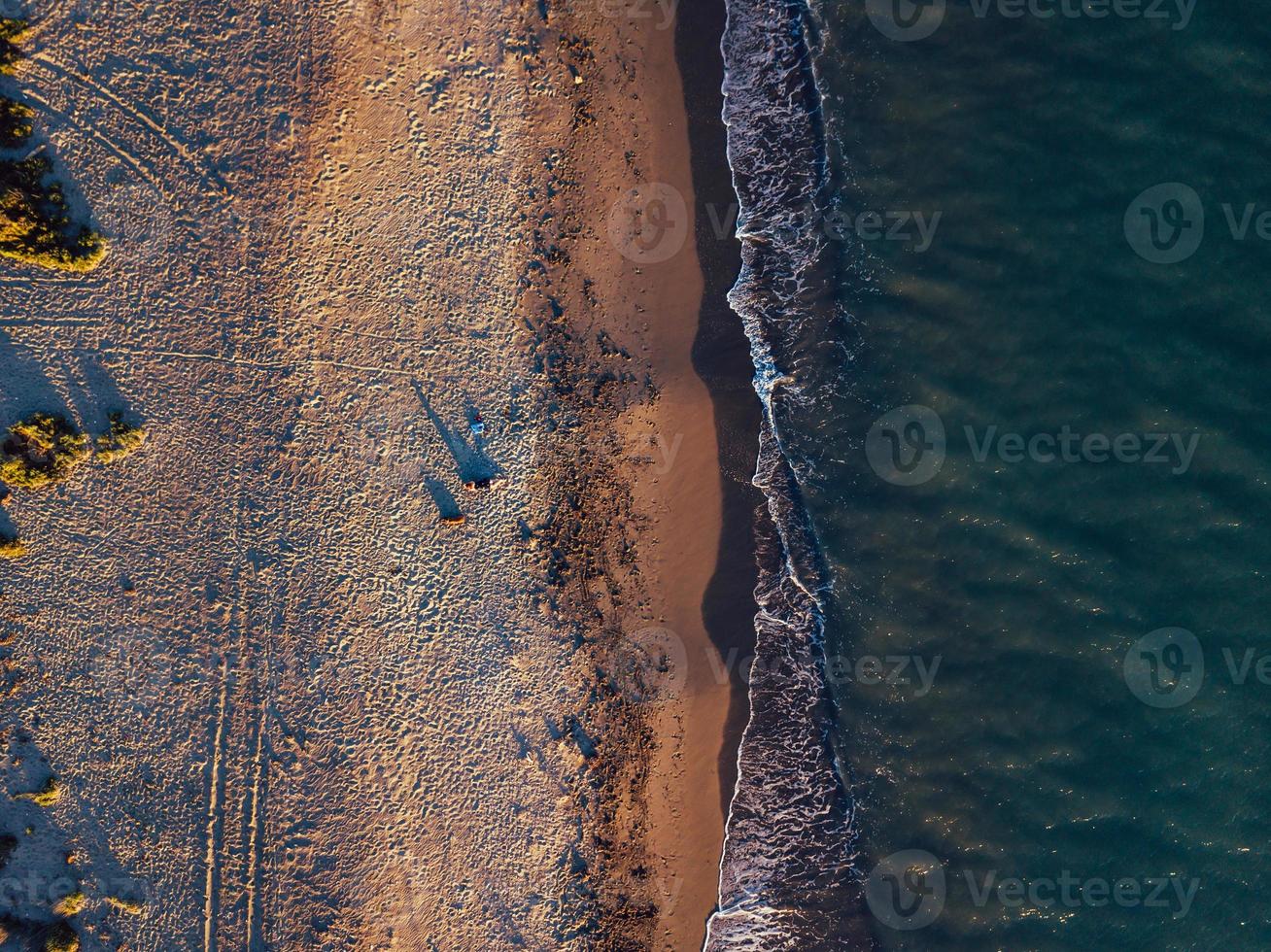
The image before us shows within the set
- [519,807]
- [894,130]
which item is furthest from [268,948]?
[894,130]

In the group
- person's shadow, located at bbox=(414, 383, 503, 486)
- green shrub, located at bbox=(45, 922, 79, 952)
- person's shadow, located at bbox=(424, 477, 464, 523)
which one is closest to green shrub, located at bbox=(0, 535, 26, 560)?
green shrub, located at bbox=(45, 922, 79, 952)

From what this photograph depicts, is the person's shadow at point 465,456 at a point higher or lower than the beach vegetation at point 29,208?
lower

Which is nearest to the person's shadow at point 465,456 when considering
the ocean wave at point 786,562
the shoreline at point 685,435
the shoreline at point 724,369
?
the shoreline at point 685,435

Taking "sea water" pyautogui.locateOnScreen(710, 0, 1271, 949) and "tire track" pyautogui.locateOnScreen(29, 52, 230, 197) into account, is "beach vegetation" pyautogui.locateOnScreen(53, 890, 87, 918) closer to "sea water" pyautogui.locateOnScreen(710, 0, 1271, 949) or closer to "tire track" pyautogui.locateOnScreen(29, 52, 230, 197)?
"sea water" pyautogui.locateOnScreen(710, 0, 1271, 949)

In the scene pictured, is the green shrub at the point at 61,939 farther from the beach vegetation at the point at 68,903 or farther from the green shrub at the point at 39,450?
the green shrub at the point at 39,450

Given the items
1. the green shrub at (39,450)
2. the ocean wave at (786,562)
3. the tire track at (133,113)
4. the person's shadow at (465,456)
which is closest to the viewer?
the tire track at (133,113)

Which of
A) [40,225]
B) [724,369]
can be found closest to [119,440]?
[40,225]

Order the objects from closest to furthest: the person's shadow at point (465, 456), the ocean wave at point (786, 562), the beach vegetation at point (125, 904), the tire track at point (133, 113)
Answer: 1. the tire track at point (133, 113)
2. the beach vegetation at point (125, 904)
3. the person's shadow at point (465, 456)
4. the ocean wave at point (786, 562)
